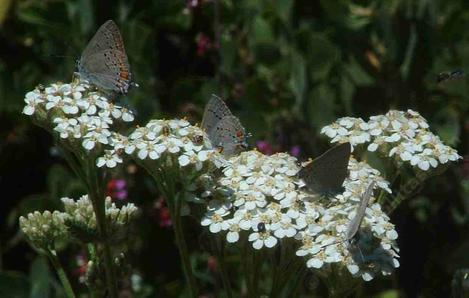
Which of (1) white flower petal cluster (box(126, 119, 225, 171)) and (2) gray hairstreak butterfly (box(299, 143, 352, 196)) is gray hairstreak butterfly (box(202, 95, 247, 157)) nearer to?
(1) white flower petal cluster (box(126, 119, 225, 171))

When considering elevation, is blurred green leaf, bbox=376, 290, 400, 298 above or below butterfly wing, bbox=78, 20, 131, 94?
below

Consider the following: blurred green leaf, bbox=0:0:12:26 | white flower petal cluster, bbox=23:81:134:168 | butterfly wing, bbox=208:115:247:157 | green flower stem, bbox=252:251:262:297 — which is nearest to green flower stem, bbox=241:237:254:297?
green flower stem, bbox=252:251:262:297

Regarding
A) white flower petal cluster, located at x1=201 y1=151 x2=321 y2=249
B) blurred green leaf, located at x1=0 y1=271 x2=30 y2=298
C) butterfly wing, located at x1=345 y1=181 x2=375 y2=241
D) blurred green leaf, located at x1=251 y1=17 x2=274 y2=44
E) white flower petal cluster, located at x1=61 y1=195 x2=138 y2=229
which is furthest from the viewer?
blurred green leaf, located at x1=251 y1=17 x2=274 y2=44

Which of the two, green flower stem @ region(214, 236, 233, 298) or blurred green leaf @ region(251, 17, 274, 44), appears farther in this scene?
blurred green leaf @ region(251, 17, 274, 44)

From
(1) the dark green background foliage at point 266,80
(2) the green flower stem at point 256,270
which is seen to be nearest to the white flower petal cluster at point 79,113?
(2) the green flower stem at point 256,270

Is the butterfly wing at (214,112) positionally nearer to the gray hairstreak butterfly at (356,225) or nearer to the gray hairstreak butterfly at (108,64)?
the gray hairstreak butterfly at (108,64)

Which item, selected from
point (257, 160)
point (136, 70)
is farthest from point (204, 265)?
point (257, 160)

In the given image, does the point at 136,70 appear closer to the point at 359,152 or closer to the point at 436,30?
the point at 436,30
